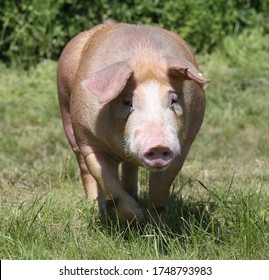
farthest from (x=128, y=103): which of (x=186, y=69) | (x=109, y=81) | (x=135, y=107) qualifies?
(x=186, y=69)

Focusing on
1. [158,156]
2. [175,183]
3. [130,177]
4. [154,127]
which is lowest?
[175,183]

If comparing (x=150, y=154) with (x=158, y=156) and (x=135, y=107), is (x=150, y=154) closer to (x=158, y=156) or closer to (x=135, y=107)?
(x=158, y=156)

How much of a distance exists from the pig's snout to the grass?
0.49 metres

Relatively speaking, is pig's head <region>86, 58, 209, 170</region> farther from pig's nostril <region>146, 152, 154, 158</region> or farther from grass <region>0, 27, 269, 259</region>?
grass <region>0, 27, 269, 259</region>

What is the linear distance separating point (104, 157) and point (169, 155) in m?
1.01

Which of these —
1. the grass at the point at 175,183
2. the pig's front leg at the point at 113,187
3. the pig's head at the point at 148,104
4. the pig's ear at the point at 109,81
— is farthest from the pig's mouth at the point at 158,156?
the pig's front leg at the point at 113,187

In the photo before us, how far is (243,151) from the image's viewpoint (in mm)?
8719

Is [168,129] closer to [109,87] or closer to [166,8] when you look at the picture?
[109,87]

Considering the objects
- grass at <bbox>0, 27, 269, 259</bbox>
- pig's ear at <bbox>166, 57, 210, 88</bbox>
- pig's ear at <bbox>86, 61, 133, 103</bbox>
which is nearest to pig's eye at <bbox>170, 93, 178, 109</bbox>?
pig's ear at <bbox>166, 57, 210, 88</bbox>

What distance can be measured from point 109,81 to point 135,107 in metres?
0.20

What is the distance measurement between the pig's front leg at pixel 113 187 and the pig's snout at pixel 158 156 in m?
0.77

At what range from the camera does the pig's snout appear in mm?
4121

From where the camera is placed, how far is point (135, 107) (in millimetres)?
4461

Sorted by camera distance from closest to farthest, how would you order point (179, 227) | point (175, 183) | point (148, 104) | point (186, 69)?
point (148, 104), point (186, 69), point (179, 227), point (175, 183)
